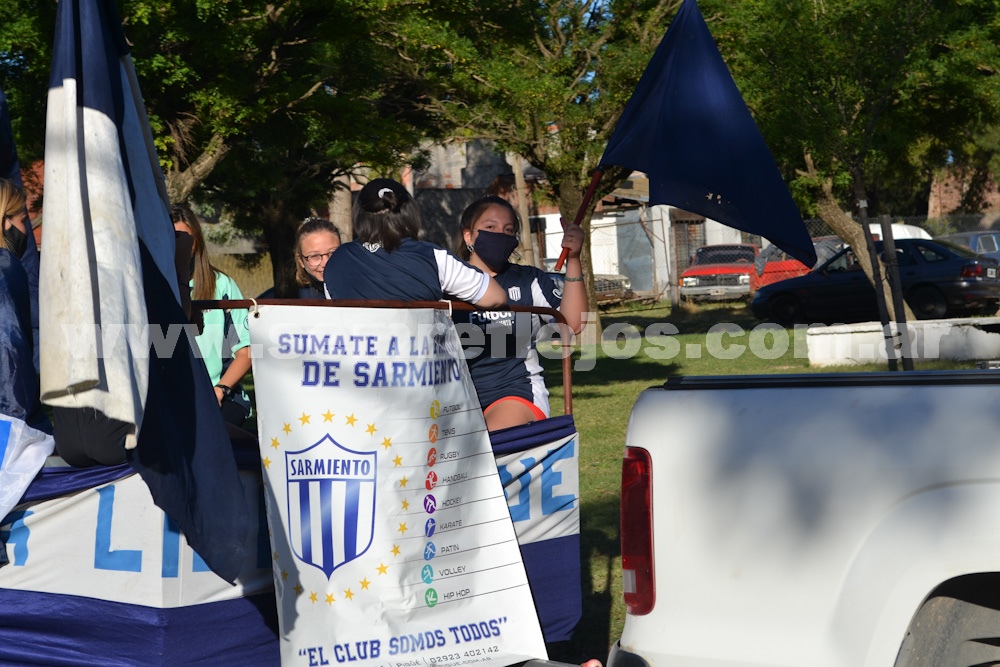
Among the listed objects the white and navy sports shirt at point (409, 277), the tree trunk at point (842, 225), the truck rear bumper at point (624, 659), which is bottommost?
the truck rear bumper at point (624, 659)

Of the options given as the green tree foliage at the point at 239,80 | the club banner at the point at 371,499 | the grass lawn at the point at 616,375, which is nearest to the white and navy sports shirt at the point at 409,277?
the club banner at the point at 371,499

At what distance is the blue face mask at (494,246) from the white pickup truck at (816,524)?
6.16 feet

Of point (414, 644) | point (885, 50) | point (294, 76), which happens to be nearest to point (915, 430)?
point (414, 644)

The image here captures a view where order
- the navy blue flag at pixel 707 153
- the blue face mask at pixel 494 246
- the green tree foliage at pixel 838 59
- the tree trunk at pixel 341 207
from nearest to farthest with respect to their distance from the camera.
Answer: the navy blue flag at pixel 707 153, the blue face mask at pixel 494 246, the green tree foliage at pixel 838 59, the tree trunk at pixel 341 207

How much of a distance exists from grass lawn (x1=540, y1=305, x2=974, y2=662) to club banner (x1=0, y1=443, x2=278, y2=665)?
174 centimetres

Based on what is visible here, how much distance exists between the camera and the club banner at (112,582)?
3453mm

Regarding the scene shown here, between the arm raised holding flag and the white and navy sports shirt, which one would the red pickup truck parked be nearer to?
the arm raised holding flag

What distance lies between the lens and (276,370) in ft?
11.4

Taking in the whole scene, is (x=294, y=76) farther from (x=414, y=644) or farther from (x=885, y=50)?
(x=414, y=644)

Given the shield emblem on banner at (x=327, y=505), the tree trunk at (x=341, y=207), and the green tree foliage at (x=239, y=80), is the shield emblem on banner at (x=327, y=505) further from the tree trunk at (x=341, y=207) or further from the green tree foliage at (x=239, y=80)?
the tree trunk at (x=341, y=207)

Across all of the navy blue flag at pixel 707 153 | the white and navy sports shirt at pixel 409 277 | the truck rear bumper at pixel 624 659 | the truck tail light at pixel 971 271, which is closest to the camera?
the truck rear bumper at pixel 624 659

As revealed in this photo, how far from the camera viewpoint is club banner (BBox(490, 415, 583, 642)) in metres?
4.08

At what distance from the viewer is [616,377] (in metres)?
14.6

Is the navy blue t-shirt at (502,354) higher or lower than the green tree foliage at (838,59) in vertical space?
lower
